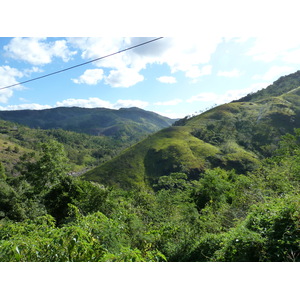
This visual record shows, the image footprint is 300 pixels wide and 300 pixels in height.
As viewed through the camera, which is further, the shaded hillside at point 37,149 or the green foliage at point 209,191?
the shaded hillside at point 37,149

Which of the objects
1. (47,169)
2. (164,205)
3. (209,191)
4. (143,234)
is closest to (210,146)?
→ (209,191)

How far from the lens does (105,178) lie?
258ft

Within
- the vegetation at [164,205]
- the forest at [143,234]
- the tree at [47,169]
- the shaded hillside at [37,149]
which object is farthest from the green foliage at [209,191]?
the shaded hillside at [37,149]

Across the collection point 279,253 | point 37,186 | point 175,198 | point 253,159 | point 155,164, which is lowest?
point 253,159

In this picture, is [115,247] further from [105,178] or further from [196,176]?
[105,178]

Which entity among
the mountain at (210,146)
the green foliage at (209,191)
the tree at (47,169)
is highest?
the tree at (47,169)

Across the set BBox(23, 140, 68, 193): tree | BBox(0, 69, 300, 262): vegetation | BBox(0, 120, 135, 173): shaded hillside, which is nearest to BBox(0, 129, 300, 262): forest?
BBox(0, 69, 300, 262): vegetation

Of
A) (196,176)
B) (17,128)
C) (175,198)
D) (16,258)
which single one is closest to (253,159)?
(196,176)

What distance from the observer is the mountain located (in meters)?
75.3

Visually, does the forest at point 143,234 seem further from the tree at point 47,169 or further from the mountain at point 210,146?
the mountain at point 210,146

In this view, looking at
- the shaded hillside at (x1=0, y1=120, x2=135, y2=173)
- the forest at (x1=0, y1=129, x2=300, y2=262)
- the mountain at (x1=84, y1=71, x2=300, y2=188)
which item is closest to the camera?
the forest at (x1=0, y1=129, x2=300, y2=262)

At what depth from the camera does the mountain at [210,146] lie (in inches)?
2965

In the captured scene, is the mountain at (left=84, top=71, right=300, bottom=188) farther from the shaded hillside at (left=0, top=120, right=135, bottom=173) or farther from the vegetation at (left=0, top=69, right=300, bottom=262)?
the shaded hillside at (left=0, top=120, right=135, bottom=173)

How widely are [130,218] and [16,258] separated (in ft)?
21.4
